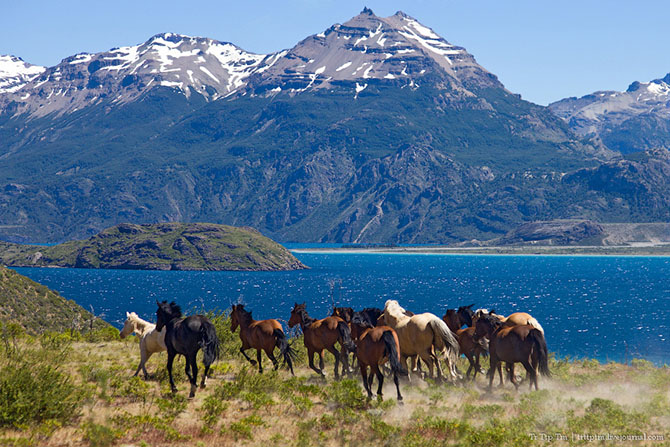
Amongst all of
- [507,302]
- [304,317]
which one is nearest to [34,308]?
[304,317]

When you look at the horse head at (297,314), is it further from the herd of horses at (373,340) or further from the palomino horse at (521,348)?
the palomino horse at (521,348)

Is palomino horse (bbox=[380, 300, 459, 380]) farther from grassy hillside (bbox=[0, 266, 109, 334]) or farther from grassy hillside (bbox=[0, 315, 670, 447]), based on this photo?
grassy hillside (bbox=[0, 266, 109, 334])

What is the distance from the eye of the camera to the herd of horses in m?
20.6

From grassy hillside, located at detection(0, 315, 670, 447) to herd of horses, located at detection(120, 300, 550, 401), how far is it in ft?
2.68

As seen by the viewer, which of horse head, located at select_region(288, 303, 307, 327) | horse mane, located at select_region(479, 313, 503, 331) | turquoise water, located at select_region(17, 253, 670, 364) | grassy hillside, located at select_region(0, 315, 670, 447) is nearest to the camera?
grassy hillside, located at select_region(0, 315, 670, 447)

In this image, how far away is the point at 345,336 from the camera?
934 inches

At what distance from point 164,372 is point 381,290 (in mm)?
157532

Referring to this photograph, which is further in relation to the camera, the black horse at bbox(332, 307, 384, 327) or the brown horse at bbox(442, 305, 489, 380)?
the black horse at bbox(332, 307, 384, 327)

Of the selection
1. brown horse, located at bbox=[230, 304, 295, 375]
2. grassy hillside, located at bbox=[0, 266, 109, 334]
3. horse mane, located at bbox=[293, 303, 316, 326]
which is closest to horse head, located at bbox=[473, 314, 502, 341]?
horse mane, located at bbox=[293, 303, 316, 326]

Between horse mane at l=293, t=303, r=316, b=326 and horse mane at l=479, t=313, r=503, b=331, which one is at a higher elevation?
horse mane at l=293, t=303, r=316, b=326

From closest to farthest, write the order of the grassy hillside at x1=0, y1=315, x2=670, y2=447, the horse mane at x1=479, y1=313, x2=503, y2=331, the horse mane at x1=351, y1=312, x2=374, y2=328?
the grassy hillside at x1=0, y1=315, x2=670, y2=447 → the horse mane at x1=351, y1=312, x2=374, y2=328 → the horse mane at x1=479, y1=313, x2=503, y2=331

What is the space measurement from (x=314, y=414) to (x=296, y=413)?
0.54 meters

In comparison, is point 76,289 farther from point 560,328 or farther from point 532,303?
point 560,328

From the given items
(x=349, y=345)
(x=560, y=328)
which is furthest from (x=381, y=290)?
(x=349, y=345)
